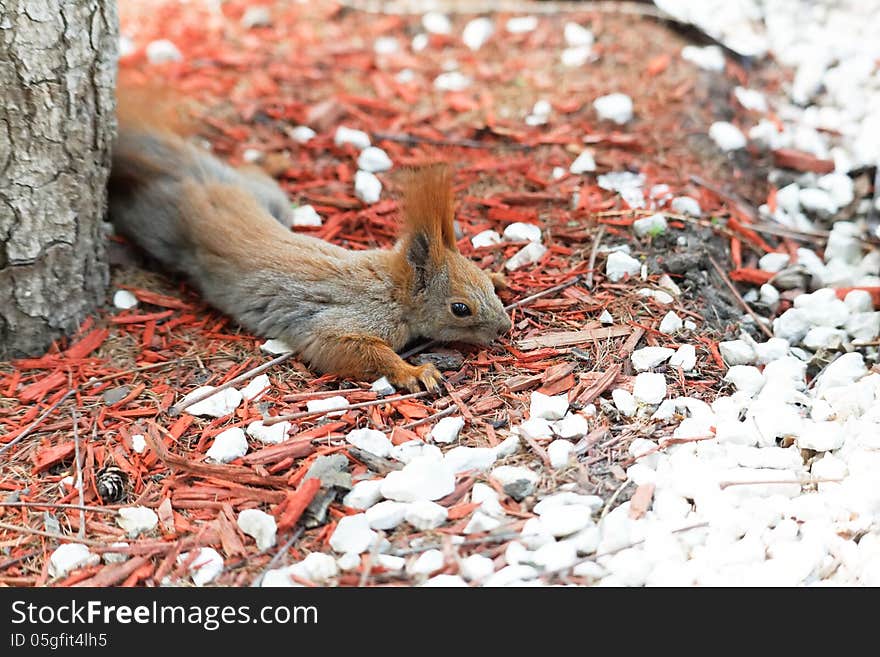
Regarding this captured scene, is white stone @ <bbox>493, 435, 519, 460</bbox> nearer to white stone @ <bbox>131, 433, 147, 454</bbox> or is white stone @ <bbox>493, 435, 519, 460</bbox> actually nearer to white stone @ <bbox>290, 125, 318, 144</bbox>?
white stone @ <bbox>131, 433, 147, 454</bbox>

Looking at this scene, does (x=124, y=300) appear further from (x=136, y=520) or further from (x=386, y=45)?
(x=386, y=45)

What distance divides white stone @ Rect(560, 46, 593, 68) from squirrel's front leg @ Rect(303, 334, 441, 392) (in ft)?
7.78

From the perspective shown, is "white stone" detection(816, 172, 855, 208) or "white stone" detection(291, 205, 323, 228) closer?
"white stone" detection(291, 205, 323, 228)

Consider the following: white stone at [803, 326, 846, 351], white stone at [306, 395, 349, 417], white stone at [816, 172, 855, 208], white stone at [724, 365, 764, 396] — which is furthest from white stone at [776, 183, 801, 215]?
white stone at [306, 395, 349, 417]

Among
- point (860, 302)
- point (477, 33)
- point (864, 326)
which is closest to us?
point (864, 326)

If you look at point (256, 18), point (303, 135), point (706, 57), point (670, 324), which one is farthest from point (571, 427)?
point (256, 18)

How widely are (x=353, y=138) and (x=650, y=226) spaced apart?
1573 mm

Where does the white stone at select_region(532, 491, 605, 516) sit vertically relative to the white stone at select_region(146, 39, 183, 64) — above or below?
below

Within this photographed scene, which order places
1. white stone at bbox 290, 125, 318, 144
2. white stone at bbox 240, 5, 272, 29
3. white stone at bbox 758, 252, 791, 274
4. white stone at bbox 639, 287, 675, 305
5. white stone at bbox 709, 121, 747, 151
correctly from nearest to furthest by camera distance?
white stone at bbox 639, 287, 675, 305
white stone at bbox 758, 252, 791, 274
white stone at bbox 709, 121, 747, 151
white stone at bbox 290, 125, 318, 144
white stone at bbox 240, 5, 272, 29

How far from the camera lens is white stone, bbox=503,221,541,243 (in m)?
4.00

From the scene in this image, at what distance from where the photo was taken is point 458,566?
2535mm

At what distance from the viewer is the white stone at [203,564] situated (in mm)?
2582

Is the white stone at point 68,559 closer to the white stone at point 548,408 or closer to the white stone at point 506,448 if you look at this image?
the white stone at point 506,448

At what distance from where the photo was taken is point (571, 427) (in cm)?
302
